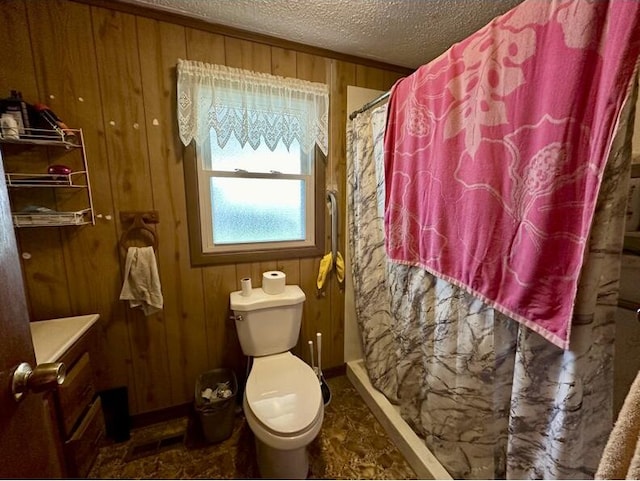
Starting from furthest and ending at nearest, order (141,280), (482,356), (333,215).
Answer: (333,215)
(141,280)
(482,356)

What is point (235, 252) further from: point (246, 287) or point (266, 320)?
point (266, 320)

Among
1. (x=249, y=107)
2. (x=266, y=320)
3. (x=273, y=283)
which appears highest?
(x=249, y=107)

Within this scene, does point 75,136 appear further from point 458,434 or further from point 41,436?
point 458,434

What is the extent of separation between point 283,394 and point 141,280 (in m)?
0.92

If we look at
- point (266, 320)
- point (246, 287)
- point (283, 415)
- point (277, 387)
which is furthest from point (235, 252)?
point (283, 415)

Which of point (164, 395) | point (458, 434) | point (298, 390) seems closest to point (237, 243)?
point (298, 390)

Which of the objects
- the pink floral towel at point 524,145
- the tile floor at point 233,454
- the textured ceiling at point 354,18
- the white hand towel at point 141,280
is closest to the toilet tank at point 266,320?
the white hand towel at point 141,280

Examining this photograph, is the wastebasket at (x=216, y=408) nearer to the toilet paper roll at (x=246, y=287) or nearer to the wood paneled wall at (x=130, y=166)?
the wood paneled wall at (x=130, y=166)

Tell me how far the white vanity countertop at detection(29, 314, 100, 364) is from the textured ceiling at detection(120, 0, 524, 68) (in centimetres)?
155

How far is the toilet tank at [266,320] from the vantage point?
4.97 ft

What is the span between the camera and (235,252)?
1.64 m

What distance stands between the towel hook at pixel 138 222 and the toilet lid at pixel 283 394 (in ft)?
3.03

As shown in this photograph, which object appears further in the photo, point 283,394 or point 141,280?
point 141,280

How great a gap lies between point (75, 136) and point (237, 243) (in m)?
0.92
